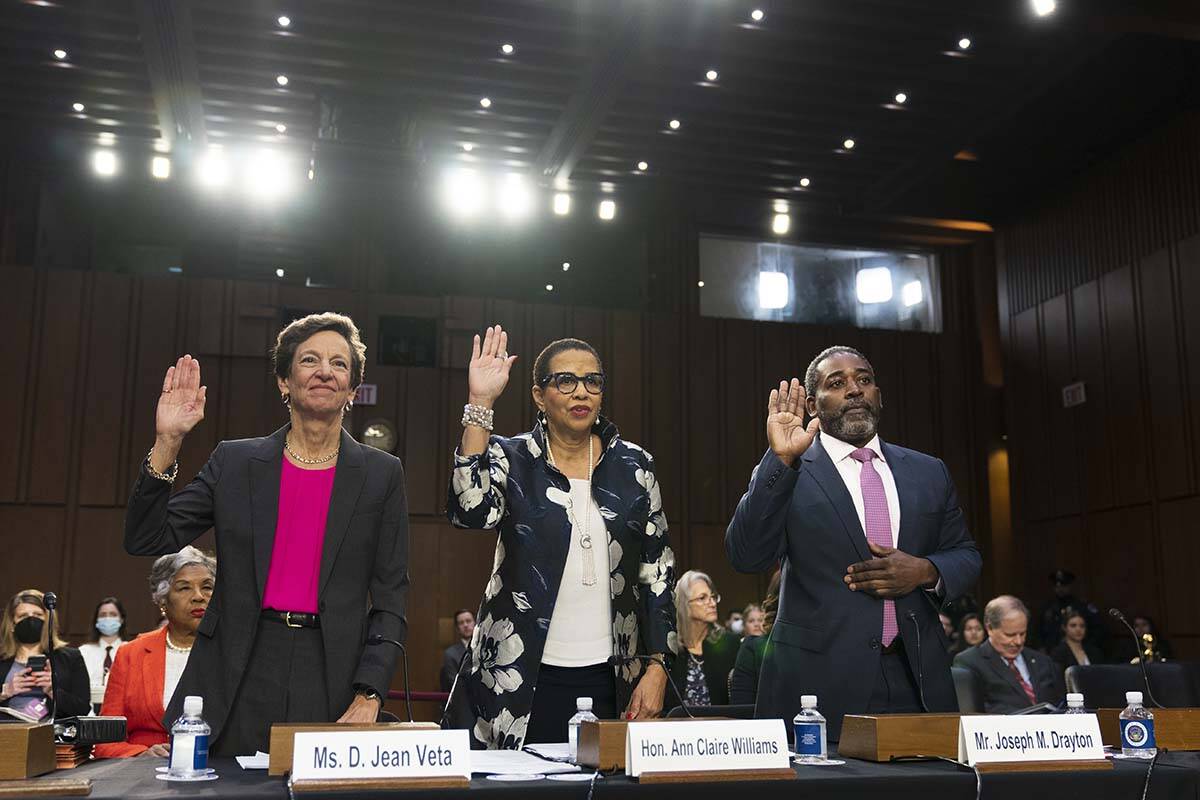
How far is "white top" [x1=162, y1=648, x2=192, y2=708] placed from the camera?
116 inches

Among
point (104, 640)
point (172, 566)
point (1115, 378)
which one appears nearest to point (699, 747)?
point (172, 566)

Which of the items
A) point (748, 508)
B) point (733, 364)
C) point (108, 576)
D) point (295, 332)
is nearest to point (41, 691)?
point (295, 332)

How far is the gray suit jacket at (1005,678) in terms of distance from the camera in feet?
17.0

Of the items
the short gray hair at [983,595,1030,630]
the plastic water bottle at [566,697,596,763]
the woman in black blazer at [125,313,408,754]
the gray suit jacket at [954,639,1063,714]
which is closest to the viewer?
the plastic water bottle at [566,697,596,763]

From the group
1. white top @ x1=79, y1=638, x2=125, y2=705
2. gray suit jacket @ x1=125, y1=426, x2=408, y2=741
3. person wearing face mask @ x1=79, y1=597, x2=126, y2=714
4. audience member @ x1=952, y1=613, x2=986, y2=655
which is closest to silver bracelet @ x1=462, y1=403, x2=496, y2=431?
gray suit jacket @ x1=125, y1=426, x2=408, y2=741

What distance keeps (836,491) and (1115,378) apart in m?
9.03

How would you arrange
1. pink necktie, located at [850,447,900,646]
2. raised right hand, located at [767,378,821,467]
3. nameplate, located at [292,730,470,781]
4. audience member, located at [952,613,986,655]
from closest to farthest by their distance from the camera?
1. nameplate, located at [292,730,470,781]
2. raised right hand, located at [767,378,821,467]
3. pink necktie, located at [850,447,900,646]
4. audience member, located at [952,613,986,655]

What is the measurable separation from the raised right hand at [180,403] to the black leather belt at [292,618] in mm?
365

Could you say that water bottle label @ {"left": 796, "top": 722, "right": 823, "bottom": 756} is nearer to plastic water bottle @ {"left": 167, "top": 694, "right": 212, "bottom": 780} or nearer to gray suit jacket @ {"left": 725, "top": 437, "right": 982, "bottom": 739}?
gray suit jacket @ {"left": 725, "top": 437, "right": 982, "bottom": 739}

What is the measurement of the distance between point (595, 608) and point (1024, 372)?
1034 cm

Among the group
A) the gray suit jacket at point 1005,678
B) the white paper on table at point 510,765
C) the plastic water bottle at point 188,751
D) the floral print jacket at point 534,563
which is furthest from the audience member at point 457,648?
the plastic water bottle at point 188,751

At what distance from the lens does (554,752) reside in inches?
70.0

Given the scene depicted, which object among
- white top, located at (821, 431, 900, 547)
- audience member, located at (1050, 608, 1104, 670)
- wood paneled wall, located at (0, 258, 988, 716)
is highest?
wood paneled wall, located at (0, 258, 988, 716)

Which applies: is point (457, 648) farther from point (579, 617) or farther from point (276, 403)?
point (579, 617)
